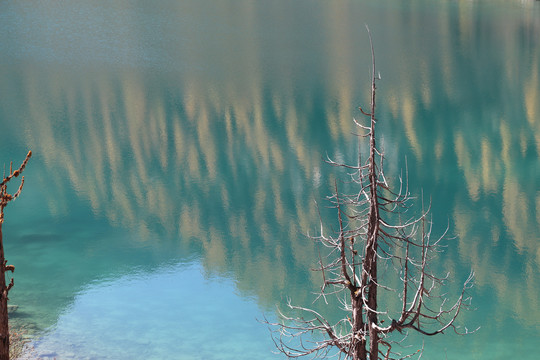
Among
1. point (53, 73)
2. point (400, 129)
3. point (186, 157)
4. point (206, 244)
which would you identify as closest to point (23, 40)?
point (53, 73)

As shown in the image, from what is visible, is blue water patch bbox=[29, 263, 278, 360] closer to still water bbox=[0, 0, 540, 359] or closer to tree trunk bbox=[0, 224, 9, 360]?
still water bbox=[0, 0, 540, 359]

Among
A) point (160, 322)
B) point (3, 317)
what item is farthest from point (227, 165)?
point (3, 317)

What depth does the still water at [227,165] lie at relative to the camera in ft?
54.9

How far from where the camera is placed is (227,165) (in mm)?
26906

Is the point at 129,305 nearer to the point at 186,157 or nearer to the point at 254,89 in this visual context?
the point at 186,157

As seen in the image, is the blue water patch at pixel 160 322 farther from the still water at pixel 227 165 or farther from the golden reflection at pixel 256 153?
the golden reflection at pixel 256 153

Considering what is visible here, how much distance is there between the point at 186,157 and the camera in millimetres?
27547

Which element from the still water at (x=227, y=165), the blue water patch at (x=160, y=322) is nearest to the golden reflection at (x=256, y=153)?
the still water at (x=227, y=165)

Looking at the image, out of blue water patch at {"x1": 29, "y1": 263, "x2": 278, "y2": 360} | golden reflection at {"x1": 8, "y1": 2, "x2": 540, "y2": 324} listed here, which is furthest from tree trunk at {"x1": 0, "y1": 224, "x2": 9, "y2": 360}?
golden reflection at {"x1": 8, "y1": 2, "x2": 540, "y2": 324}

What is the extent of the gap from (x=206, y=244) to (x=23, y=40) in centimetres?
2863

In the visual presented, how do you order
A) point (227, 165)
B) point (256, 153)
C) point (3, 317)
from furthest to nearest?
point (256, 153)
point (227, 165)
point (3, 317)

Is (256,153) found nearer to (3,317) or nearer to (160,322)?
(160,322)

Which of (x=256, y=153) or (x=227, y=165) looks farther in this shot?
(x=256, y=153)

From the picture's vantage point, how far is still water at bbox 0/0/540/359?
54.9 feet
